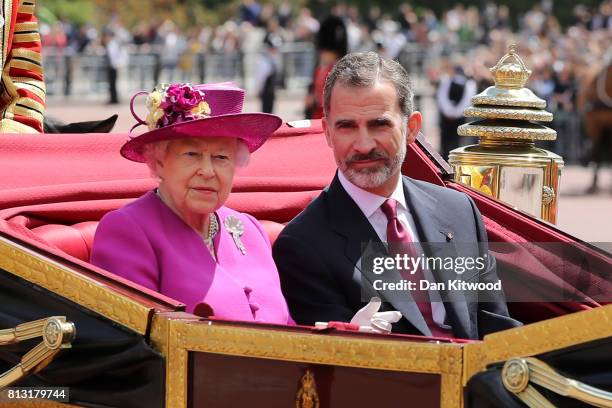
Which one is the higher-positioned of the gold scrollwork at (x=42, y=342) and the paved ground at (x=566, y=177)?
the gold scrollwork at (x=42, y=342)

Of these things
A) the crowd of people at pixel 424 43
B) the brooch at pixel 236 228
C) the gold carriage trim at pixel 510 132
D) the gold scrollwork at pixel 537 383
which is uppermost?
the gold carriage trim at pixel 510 132

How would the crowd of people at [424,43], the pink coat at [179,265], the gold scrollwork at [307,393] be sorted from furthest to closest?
the crowd of people at [424,43] < the pink coat at [179,265] < the gold scrollwork at [307,393]

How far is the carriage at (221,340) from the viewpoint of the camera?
96.0 inches

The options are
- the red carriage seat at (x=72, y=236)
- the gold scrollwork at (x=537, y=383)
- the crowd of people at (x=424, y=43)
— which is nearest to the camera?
the gold scrollwork at (x=537, y=383)

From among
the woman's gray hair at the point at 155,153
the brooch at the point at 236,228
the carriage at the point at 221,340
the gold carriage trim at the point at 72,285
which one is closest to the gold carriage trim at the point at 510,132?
the carriage at the point at 221,340

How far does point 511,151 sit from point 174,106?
1.56 m

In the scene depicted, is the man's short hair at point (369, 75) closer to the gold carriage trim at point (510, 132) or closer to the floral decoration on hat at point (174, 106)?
the floral decoration on hat at point (174, 106)

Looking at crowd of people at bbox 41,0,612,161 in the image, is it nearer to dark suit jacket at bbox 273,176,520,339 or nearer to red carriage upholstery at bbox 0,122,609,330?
red carriage upholstery at bbox 0,122,609,330

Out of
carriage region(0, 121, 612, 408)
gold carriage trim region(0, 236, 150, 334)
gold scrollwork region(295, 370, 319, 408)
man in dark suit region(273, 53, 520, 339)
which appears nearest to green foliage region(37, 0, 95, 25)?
carriage region(0, 121, 612, 408)

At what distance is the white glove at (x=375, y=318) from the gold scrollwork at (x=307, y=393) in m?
0.24

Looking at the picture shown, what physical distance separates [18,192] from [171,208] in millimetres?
449

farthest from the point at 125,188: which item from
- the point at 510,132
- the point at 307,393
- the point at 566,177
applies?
the point at 566,177

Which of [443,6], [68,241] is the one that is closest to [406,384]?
[68,241]

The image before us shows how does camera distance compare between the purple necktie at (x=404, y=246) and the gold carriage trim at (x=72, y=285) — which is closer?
the gold carriage trim at (x=72, y=285)
